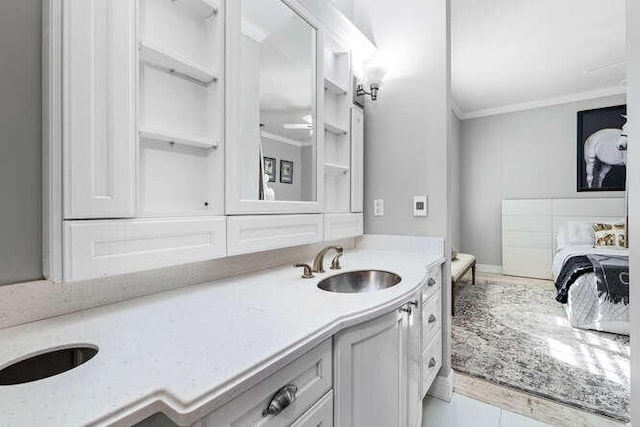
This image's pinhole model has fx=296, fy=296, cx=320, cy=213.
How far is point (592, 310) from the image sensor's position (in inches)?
108

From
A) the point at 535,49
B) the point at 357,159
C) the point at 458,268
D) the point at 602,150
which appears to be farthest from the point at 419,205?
the point at 602,150

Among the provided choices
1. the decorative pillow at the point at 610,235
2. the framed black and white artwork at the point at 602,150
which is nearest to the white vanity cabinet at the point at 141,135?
the decorative pillow at the point at 610,235

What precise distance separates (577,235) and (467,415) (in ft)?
12.3

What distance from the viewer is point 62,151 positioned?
745mm

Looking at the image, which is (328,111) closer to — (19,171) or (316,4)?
(316,4)

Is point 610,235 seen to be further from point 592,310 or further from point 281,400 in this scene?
point 281,400

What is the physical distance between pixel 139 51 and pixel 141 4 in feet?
0.62

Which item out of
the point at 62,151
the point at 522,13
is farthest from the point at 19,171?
the point at 522,13

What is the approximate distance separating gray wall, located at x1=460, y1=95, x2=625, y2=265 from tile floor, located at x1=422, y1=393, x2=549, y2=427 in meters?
3.95

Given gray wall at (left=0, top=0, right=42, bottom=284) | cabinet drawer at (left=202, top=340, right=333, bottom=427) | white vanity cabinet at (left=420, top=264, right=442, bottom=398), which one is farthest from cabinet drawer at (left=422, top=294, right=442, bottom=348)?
gray wall at (left=0, top=0, right=42, bottom=284)

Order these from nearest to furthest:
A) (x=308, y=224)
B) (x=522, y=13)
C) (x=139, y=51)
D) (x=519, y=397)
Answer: (x=139, y=51), (x=308, y=224), (x=519, y=397), (x=522, y=13)

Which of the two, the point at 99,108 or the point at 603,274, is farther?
the point at 603,274

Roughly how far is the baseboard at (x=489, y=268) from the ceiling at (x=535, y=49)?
2737 millimetres

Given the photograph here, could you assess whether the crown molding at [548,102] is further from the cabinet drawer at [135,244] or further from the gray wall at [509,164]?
the cabinet drawer at [135,244]
